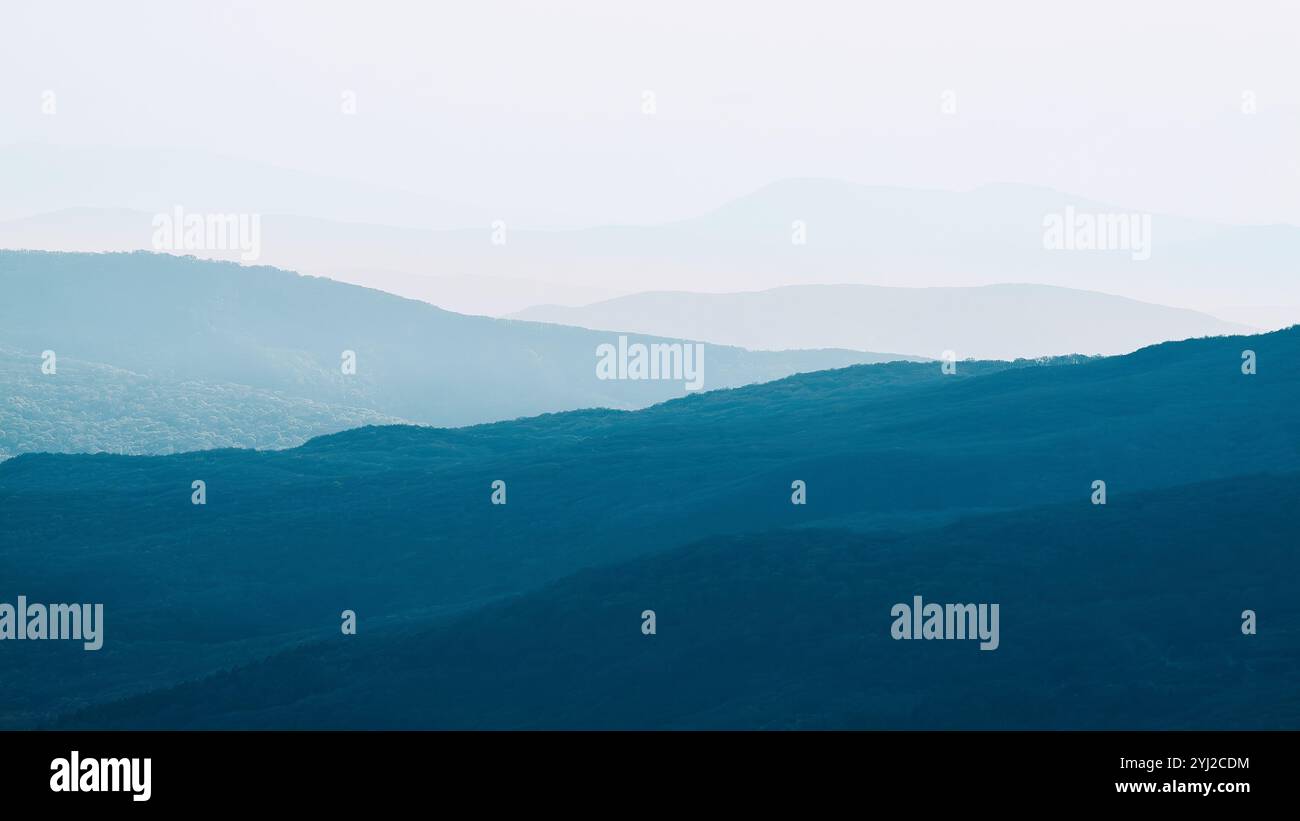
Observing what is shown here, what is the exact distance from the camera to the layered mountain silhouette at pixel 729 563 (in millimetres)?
56844

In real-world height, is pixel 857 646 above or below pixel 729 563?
below

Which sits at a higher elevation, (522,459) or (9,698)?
(522,459)

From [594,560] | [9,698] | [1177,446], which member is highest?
[1177,446]

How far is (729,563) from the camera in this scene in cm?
7162

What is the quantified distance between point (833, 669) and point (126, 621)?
140ft

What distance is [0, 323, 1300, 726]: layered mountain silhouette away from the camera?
5684 centimetres

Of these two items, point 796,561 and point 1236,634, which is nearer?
point 1236,634

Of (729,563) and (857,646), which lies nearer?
(857,646)

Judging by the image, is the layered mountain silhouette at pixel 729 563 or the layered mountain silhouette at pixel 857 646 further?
the layered mountain silhouette at pixel 729 563

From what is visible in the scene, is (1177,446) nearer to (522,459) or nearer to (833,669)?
(833,669)

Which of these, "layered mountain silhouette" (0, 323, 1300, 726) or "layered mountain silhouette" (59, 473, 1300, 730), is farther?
"layered mountain silhouette" (0, 323, 1300, 726)

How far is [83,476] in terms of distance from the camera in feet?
410
